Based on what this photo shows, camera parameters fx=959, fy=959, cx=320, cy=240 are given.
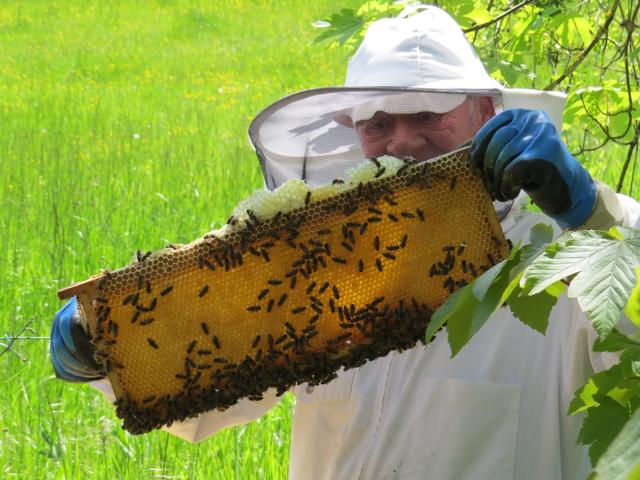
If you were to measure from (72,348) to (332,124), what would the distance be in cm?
98

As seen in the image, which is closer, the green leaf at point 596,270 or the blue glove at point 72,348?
the green leaf at point 596,270

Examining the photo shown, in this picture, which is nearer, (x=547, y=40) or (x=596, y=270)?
(x=596, y=270)

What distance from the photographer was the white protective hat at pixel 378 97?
2.49m

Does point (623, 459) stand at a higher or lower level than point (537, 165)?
higher

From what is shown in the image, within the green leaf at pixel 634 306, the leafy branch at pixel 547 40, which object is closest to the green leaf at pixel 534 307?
the green leaf at pixel 634 306

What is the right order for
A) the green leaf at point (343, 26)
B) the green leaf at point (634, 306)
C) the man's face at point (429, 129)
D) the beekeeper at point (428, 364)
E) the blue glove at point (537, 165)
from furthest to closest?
the green leaf at point (343, 26)
the man's face at point (429, 129)
the beekeeper at point (428, 364)
the blue glove at point (537, 165)
the green leaf at point (634, 306)

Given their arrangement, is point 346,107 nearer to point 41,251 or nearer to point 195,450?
point 195,450

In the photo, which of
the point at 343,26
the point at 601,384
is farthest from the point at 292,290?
the point at 343,26

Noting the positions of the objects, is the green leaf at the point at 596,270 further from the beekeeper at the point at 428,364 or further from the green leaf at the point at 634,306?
the beekeeper at the point at 428,364

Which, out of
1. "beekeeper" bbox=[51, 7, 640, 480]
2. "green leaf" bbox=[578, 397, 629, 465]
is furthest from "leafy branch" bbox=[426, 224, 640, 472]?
"beekeeper" bbox=[51, 7, 640, 480]

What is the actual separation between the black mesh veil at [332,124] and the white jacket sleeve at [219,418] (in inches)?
25.1

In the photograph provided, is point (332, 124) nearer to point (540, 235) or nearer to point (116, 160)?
point (540, 235)

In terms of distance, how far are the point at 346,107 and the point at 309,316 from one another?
64 centimetres

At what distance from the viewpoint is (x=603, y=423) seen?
1.54 metres
